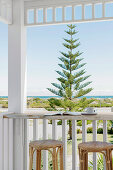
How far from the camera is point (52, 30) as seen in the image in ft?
65.9

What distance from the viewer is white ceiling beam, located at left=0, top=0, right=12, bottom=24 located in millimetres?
3078

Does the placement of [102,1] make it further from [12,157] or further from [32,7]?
[12,157]

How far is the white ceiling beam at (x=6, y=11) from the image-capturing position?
308cm

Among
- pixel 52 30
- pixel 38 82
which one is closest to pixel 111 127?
pixel 38 82

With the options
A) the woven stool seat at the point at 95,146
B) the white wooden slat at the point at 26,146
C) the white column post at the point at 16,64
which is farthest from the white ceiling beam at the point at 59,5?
the woven stool seat at the point at 95,146

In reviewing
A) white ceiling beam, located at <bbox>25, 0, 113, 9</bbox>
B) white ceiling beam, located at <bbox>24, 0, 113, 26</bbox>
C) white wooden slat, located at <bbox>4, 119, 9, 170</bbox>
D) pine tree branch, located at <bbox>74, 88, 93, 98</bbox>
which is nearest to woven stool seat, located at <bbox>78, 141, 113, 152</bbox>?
white wooden slat, located at <bbox>4, 119, 9, 170</bbox>

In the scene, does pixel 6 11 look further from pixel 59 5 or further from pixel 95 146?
pixel 95 146

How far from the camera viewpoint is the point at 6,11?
319 centimetres

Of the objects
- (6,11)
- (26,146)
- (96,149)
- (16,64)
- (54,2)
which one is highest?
(54,2)

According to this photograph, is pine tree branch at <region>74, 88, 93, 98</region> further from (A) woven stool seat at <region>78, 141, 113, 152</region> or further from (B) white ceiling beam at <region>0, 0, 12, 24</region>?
(A) woven stool seat at <region>78, 141, 113, 152</region>

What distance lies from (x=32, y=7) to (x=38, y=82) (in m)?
16.9

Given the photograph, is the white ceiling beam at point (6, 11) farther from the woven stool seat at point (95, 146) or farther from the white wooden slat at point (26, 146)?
the woven stool seat at point (95, 146)

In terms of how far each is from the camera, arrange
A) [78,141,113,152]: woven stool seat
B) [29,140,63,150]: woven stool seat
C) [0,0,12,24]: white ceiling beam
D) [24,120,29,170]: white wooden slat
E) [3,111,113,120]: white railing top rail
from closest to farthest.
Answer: [78,141,113,152]: woven stool seat, [29,140,63,150]: woven stool seat, [3,111,113,120]: white railing top rail, [0,0,12,24]: white ceiling beam, [24,120,29,170]: white wooden slat

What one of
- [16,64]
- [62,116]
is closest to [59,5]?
[16,64]
